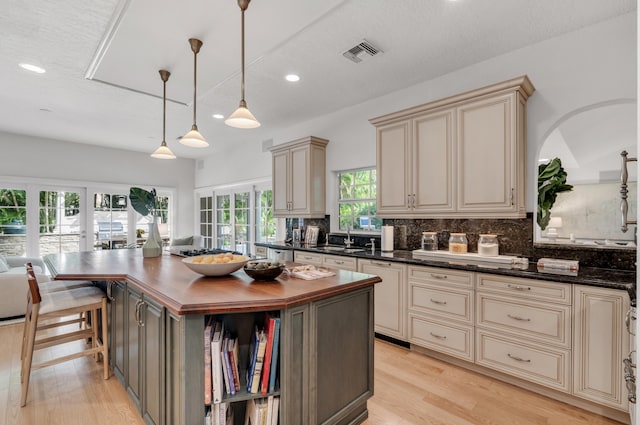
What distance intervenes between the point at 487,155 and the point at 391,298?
5.27 feet

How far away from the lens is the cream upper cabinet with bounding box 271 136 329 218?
170 inches

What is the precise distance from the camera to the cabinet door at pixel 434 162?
2.95 m

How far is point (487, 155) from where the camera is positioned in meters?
2.72

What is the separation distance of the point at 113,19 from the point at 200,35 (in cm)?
61

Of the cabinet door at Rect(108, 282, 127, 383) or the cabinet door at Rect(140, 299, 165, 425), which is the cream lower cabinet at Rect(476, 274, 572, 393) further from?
the cabinet door at Rect(108, 282, 127, 383)

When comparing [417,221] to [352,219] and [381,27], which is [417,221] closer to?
Result: [352,219]

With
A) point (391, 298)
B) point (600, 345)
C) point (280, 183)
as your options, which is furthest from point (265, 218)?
point (600, 345)

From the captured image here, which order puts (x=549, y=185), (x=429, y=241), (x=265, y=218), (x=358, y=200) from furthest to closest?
(x=265, y=218)
(x=358, y=200)
(x=549, y=185)
(x=429, y=241)

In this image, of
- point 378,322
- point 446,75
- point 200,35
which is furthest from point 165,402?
point 446,75

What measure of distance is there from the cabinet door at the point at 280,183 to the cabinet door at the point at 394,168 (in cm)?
161

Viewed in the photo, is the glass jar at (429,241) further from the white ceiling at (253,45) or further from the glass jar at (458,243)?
the white ceiling at (253,45)

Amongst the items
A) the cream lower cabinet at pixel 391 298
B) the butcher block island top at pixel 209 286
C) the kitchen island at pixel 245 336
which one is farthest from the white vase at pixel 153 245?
the cream lower cabinet at pixel 391 298

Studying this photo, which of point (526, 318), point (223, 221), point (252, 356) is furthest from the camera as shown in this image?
point (223, 221)

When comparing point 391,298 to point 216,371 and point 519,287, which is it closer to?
point 519,287
